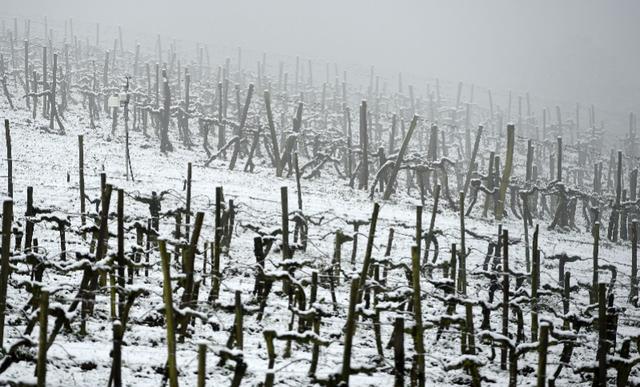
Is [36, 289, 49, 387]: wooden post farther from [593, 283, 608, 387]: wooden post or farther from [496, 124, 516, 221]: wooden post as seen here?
[496, 124, 516, 221]: wooden post

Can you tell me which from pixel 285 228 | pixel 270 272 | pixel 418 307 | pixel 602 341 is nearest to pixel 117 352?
pixel 270 272

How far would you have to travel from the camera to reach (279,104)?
39.4 m

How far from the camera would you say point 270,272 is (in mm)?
7164

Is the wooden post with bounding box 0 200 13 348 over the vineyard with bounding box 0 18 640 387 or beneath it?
over

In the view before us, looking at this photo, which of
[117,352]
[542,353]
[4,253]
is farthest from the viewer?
[4,253]

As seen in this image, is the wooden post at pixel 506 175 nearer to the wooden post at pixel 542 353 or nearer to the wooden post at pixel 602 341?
the wooden post at pixel 602 341

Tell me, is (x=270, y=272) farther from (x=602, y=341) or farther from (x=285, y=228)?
(x=602, y=341)

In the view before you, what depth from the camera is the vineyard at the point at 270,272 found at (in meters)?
5.72

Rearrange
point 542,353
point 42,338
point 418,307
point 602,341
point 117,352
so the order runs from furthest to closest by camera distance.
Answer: point 602,341 < point 418,307 < point 542,353 < point 117,352 < point 42,338

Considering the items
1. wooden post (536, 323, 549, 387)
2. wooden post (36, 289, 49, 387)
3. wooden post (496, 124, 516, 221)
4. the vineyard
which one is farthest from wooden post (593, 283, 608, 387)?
wooden post (496, 124, 516, 221)

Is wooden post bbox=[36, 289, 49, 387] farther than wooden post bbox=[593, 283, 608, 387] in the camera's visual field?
No

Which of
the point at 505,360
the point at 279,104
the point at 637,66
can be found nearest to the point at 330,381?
the point at 505,360

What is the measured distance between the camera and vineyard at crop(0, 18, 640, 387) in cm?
572

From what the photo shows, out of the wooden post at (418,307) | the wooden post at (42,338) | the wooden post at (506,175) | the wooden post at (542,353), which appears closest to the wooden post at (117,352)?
the wooden post at (42,338)
